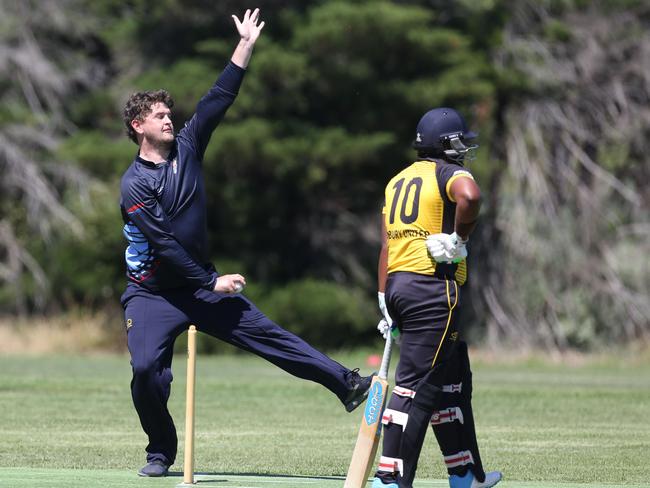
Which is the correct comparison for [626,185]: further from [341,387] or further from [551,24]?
[341,387]

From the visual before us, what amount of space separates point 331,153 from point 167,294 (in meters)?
18.5

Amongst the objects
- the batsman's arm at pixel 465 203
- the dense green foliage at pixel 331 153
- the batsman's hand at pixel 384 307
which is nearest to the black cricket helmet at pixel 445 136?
the batsman's arm at pixel 465 203

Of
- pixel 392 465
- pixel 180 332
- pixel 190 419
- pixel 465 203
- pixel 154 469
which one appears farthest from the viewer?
pixel 180 332

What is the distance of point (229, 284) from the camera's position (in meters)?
8.78

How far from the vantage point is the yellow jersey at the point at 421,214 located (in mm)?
7758

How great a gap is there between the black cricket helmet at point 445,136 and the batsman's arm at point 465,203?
0.33 meters

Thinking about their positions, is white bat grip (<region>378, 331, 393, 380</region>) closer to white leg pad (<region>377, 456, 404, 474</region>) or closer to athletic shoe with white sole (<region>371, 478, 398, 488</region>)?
white leg pad (<region>377, 456, 404, 474</region>)

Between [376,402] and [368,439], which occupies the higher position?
[376,402]

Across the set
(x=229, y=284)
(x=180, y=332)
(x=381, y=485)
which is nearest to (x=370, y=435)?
(x=381, y=485)

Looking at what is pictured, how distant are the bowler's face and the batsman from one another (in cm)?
186

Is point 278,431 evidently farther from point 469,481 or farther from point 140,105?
point 469,481

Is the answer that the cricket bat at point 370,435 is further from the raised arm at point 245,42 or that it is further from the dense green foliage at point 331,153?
the dense green foliage at point 331,153

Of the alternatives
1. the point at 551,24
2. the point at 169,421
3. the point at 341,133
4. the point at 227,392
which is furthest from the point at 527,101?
the point at 169,421

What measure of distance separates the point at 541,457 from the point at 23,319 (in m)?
21.0
